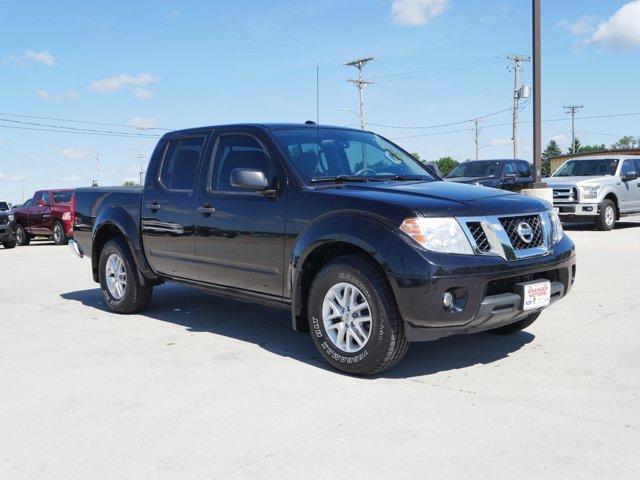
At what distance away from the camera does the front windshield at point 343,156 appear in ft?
17.7

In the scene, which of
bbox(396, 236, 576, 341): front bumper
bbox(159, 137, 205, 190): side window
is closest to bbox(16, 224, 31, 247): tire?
bbox(159, 137, 205, 190): side window

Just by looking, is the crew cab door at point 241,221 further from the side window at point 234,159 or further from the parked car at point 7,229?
the parked car at point 7,229

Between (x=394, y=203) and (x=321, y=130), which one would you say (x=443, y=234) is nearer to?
(x=394, y=203)

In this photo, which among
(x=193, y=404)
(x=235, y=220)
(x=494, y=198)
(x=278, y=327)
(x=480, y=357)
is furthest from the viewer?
(x=278, y=327)

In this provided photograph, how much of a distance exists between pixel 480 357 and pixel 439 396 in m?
1.02

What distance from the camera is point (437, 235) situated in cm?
432

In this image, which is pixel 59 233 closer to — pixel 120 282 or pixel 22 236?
pixel 22 236

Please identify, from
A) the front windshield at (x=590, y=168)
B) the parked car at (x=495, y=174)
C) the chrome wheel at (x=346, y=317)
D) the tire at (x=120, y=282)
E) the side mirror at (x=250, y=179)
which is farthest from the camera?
the parked car at (x=495, y=174)

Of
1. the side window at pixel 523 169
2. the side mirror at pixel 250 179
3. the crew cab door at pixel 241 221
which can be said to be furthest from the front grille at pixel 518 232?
the side window at pixel 523 169

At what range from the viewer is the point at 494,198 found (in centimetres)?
475

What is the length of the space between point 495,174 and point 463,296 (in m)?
15.8

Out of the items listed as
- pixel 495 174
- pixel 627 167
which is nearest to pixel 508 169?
pixel 495 174

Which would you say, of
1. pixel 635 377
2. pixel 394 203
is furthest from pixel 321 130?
pixel 635 377

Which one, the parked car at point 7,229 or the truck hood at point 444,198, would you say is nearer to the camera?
the truck hood at point 444,198
